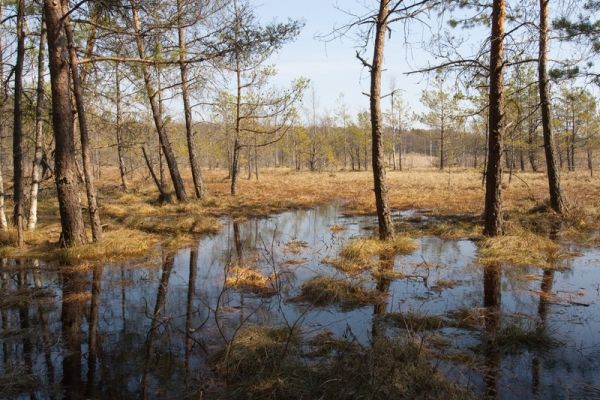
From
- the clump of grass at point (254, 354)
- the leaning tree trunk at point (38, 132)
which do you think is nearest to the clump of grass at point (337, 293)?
the clump of grass at point (254, 354)

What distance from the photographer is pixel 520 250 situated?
842 centimetres

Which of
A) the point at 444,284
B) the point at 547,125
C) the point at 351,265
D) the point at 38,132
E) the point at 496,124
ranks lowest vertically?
the point at 444,284

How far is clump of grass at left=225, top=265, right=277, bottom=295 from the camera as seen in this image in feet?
22.4

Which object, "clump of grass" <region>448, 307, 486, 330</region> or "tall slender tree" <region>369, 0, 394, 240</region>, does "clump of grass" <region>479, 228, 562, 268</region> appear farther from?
"clump of grass" <region>448, 307, 486, 330</region>

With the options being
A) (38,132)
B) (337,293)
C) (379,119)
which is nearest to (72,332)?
(337,293)

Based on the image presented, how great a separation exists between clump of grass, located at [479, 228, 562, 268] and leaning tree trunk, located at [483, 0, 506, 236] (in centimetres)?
55

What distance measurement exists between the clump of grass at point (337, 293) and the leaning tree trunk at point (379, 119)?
308 cm

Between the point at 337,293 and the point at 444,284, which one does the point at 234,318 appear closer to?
the point at 337,293

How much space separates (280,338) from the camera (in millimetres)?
4660

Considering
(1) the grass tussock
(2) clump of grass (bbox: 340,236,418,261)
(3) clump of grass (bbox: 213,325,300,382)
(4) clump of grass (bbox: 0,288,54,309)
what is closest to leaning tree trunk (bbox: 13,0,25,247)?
(4) clump of grass (bbox: 0,288,54,309)

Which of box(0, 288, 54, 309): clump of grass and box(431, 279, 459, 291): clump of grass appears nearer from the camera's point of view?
box(0, 288, 54, 309): clump of grass

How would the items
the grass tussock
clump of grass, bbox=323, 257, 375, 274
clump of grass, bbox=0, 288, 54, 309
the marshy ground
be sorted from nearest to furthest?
the grass tussock
the marshy ground
clump of grass, bbox=0, 288, 54, 309
clump of grass, bbox=323, 257, 375, 274

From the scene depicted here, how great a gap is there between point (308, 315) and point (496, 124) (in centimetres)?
623

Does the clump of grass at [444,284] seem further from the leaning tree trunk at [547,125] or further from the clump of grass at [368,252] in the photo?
the leaning tree trunk at [547,125]
